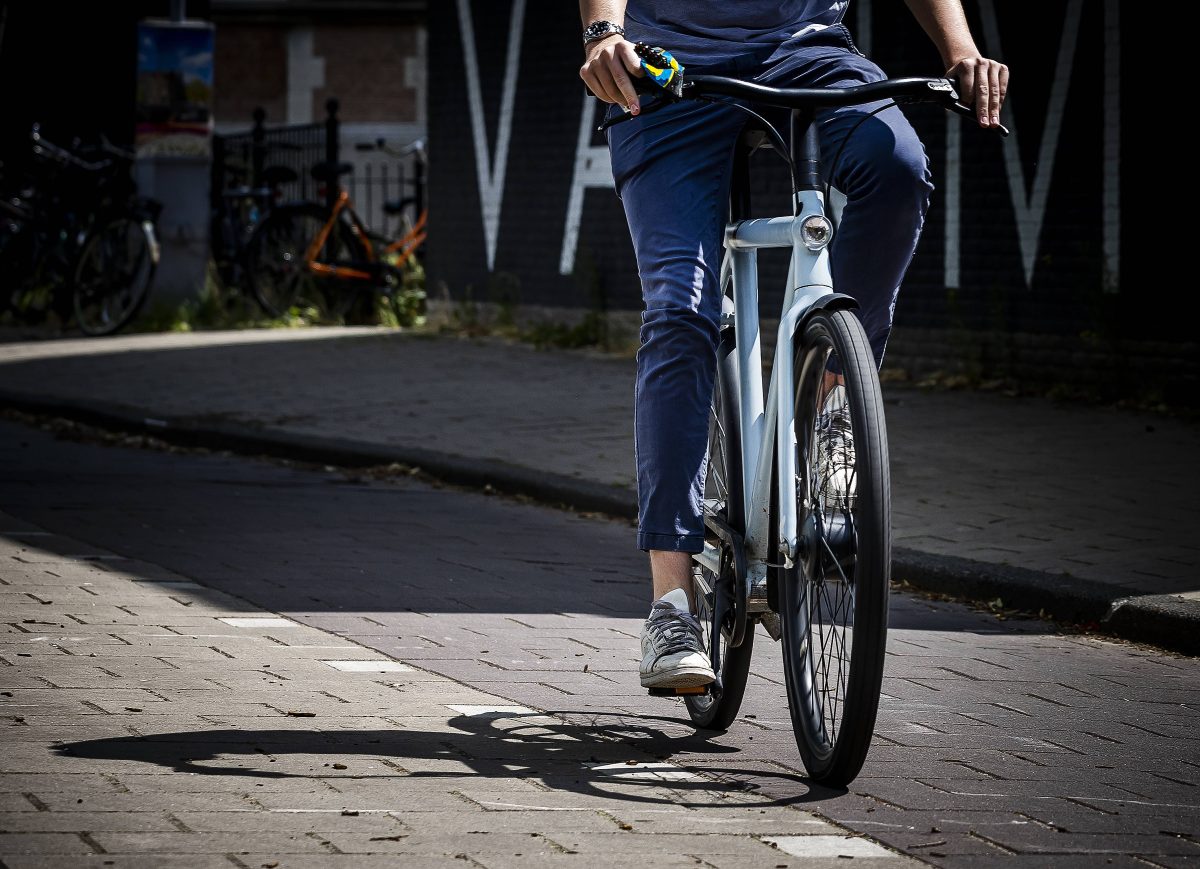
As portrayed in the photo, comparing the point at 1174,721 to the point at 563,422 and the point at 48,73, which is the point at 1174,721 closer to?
the point at 563,422

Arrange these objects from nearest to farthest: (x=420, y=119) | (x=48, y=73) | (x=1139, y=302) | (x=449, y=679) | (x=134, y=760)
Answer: (x=134, y=760)
(x=449, y=679)
(x=1139, y=302)
(x=48, y=73)
(x=420, y=119)

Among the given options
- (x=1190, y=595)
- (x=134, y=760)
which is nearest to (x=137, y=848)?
(x=134, y=760)

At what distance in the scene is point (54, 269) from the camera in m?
16.2

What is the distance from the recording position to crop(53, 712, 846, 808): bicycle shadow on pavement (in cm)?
357

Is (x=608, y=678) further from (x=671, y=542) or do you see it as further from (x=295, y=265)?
(x=295, y=265)

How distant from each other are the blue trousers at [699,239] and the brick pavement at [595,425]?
211 cm

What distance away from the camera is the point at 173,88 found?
16766mm

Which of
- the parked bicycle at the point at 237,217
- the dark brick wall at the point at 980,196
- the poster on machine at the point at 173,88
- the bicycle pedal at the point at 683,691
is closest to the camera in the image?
the bicycle pedal at the point at 683,691

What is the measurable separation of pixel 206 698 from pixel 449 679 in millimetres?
599

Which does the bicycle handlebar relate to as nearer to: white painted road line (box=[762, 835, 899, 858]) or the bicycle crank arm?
the bicycle crank arm

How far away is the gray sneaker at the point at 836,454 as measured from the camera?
3480 mm

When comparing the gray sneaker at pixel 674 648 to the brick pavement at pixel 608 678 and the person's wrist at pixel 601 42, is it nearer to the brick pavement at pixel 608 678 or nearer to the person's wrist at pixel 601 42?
the brick pavement at pixel 608 678

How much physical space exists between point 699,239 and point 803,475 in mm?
542

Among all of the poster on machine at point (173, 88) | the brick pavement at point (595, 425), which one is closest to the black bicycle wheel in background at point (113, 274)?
the brick pavement at point (595, 425)
